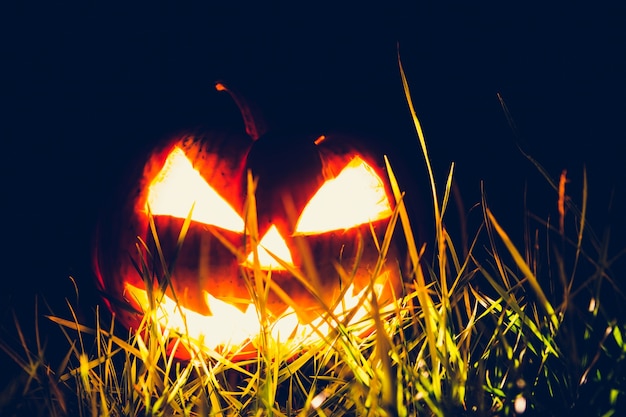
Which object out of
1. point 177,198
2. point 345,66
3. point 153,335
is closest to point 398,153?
point 345,66

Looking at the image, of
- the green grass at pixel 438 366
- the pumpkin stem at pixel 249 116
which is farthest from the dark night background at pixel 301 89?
the green grass at pixel 438 366

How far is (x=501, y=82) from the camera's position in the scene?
1.01m

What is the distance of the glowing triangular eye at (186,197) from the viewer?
0.81 meters

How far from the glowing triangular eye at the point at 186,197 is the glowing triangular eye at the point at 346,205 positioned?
0.34 feet

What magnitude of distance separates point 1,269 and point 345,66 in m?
0.71

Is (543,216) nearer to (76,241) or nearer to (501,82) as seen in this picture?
(501,82)

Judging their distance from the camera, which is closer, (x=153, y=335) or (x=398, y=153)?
(x=153, y=335)

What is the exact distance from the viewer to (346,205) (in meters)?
0.82

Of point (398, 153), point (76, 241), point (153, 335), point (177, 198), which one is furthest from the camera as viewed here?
point (76, 241)

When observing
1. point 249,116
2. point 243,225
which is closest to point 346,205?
point 243,225

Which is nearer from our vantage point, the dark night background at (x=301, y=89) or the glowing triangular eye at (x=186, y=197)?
the glowing triangular eye at (x=186, y=197)

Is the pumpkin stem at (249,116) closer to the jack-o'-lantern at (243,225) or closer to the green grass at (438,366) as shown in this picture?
the jack-o'-lantern at (243,225)

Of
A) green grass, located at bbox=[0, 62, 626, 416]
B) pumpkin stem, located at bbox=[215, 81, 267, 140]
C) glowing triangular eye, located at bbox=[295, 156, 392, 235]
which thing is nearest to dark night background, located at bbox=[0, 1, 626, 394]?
pumpkin stem, located at bbox=[215, 81, 267, 140]

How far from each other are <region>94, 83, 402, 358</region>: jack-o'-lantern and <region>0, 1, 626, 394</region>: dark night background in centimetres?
12
